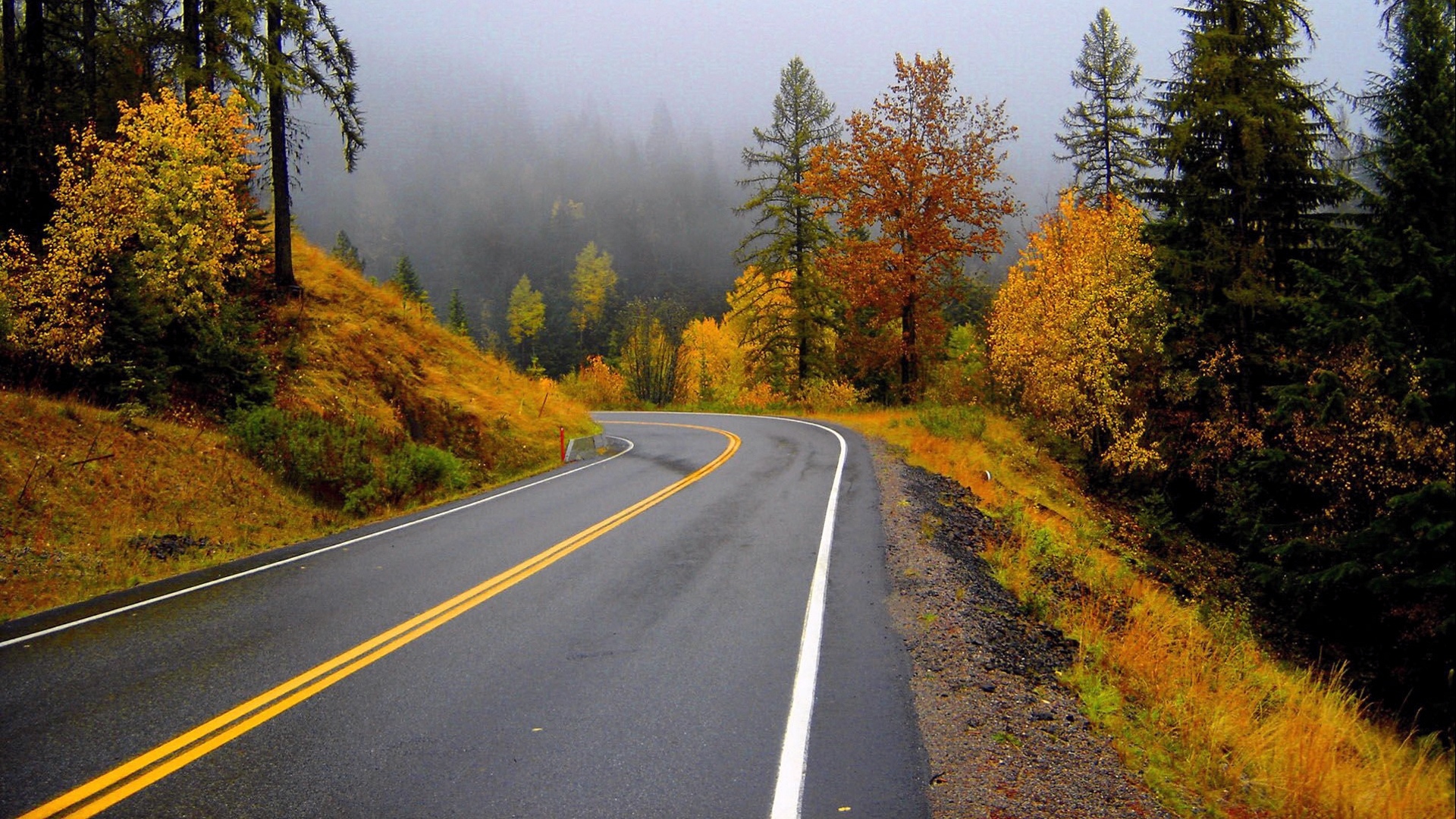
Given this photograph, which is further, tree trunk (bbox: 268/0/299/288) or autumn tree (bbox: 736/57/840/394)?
autumn tree (bbox: 736/57/840/394)

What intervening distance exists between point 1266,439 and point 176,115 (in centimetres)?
2421

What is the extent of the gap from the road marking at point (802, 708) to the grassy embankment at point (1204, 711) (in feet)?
6.26

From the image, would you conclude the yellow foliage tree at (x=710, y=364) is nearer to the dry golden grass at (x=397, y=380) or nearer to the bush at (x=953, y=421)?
the bush at (x=953, y=421)

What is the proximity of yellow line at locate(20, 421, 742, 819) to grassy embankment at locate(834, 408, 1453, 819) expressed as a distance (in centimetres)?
533

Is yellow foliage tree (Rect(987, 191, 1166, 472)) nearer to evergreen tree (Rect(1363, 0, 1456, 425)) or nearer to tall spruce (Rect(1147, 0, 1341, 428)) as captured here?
tall spruce (Rect(1147, 0, 1341, 428))

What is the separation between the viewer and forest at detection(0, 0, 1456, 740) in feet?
43.1

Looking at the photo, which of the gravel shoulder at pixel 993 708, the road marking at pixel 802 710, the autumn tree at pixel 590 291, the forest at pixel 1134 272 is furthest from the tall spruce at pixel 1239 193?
the autumn tree at pixel 590 291

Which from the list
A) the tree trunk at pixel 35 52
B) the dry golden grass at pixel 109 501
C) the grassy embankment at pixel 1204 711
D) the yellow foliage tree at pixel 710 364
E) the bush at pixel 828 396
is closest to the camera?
the grassy embankment at pixel 1204 711

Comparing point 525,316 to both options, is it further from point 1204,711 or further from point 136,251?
point 1204,711

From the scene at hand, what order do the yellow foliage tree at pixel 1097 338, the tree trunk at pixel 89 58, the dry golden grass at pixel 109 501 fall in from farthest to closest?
the yellow foliage tree at pixel 1097 338, the tree trunk at pixel 89 58, the dry golden grass at pixel 109 501

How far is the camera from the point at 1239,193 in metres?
18.5

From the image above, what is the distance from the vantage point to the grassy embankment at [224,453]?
958 centimetres

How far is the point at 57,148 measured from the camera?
39.9 feet

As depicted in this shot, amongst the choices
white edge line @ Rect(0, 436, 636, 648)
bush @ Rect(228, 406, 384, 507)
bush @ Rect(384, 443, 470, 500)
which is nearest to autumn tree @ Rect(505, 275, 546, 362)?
bush @ Rect(384, 443, 470, 500)
